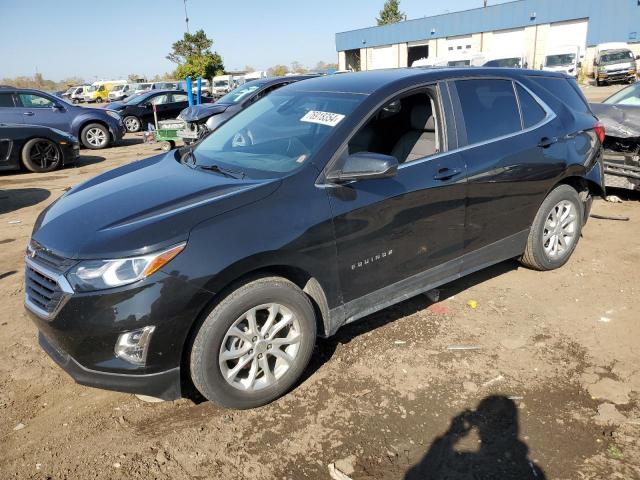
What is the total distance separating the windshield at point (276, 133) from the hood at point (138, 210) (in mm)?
228

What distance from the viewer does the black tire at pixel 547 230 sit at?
14.4ft

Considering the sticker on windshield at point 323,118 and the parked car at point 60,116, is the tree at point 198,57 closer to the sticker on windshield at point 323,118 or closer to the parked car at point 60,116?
the parked car at point 60,116

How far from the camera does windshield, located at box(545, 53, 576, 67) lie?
3178 centimetres

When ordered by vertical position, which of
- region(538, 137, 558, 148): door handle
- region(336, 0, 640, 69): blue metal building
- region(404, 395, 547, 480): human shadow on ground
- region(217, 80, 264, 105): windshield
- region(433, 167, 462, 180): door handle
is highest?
region(336, 0, 640, 69): blue metal building

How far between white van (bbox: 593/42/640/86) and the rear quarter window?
3112cm

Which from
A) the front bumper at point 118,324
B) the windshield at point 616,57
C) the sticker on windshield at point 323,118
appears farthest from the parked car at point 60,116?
the windshield at point 616,57

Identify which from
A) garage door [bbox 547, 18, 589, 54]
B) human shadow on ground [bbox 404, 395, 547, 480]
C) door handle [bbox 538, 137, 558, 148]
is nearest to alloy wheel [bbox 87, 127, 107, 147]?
door handle [bbox 538, 137, 558, 148]

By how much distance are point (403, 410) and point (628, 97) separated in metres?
6.50

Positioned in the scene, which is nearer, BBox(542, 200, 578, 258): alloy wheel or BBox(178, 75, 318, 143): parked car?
BBox(542, 200, 578, 258): alloy wheel

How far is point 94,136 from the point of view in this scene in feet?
46.2

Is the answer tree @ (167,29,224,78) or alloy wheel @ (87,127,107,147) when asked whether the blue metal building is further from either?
alloy wheel @ (87,127,107,147)

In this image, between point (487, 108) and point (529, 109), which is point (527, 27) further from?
point (487, 108)

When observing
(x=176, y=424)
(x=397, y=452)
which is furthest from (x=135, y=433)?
(x=397, y=452)

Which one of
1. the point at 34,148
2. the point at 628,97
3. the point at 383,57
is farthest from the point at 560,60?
the point at 34,148
